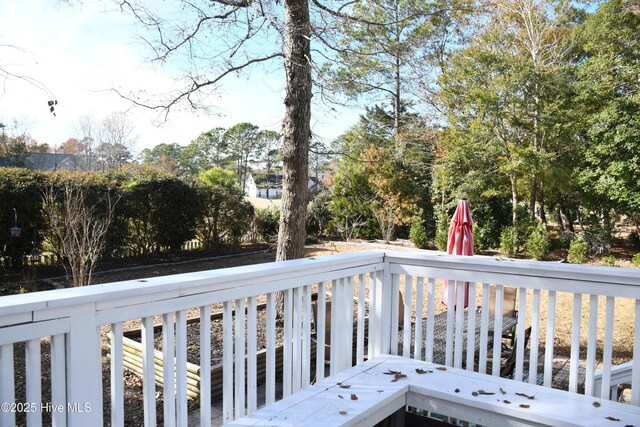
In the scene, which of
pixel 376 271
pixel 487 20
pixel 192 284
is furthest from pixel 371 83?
pixel 487 20

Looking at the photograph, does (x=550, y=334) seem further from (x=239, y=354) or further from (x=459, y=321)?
(x=239, y=354)

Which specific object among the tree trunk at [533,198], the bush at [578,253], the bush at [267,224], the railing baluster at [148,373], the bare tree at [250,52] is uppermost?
the bare tree at [250,52]

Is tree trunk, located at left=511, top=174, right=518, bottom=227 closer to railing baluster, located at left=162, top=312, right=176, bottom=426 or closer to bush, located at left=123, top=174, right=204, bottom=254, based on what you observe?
bush, located at left=123, top=174, right=204, bottom=254

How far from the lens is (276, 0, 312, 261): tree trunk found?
5.12 meters

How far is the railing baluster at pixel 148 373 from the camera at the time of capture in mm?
1431

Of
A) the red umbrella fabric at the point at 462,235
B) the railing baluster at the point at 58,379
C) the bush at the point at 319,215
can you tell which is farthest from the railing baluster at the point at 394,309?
the bush at the point at 319,215

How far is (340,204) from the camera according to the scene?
15.0m

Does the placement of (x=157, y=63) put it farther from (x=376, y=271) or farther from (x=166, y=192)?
(x=166, y=192)

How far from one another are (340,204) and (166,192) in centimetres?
630

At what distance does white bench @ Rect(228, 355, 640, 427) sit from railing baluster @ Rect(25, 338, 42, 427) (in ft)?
2.51

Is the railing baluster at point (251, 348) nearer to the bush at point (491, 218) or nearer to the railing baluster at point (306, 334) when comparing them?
the railing baluster at point (306, 334)

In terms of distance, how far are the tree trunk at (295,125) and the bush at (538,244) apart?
26.7ft

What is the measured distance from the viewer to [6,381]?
44.4 inches

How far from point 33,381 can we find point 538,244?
11773 mm
